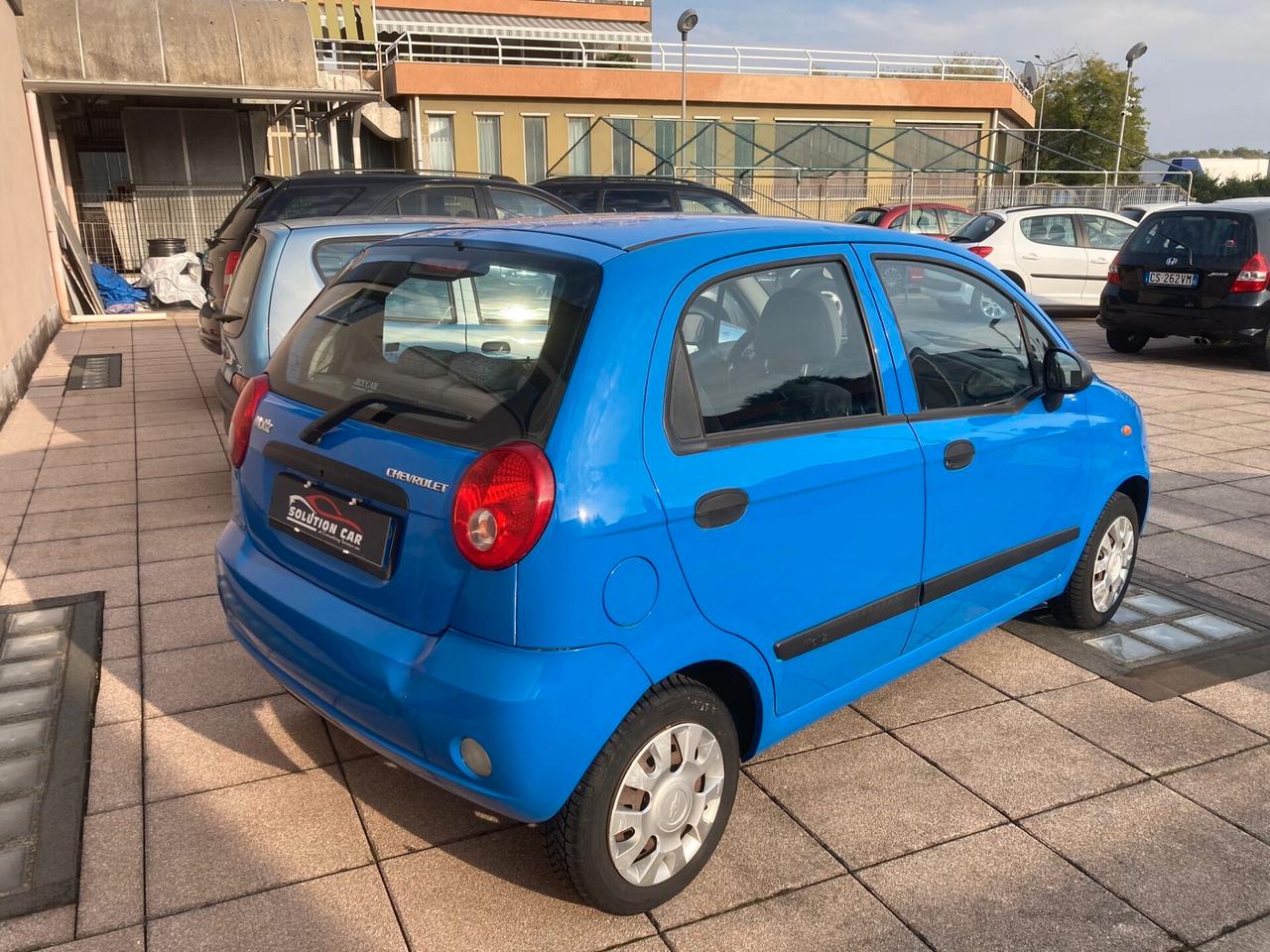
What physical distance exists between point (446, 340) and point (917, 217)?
18.2 meters

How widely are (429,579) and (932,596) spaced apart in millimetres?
1749

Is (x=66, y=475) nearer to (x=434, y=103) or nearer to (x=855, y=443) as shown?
(x=855, y=443)

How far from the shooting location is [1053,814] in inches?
124

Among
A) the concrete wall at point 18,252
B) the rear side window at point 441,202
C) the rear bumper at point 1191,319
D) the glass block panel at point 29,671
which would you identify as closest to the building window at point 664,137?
the concrete wall at point 18,252

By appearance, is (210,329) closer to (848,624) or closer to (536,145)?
(848,624)

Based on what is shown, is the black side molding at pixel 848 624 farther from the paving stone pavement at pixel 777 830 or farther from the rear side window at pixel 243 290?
the rear side window at pixel 243 290

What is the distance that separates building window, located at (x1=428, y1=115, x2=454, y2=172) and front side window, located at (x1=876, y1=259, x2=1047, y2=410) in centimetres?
2850

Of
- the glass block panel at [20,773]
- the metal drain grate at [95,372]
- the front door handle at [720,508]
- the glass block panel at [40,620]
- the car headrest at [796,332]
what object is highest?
the car headrest at [796,332]

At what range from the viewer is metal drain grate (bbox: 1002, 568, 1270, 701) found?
410cm

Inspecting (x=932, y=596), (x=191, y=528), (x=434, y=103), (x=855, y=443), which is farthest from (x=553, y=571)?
(x=434, y=103)

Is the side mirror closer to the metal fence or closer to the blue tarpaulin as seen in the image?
the blue tarpaulin

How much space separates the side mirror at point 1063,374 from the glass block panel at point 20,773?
3662mm

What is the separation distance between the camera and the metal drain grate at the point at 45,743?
9.14 feet

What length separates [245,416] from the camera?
3.22 meters
